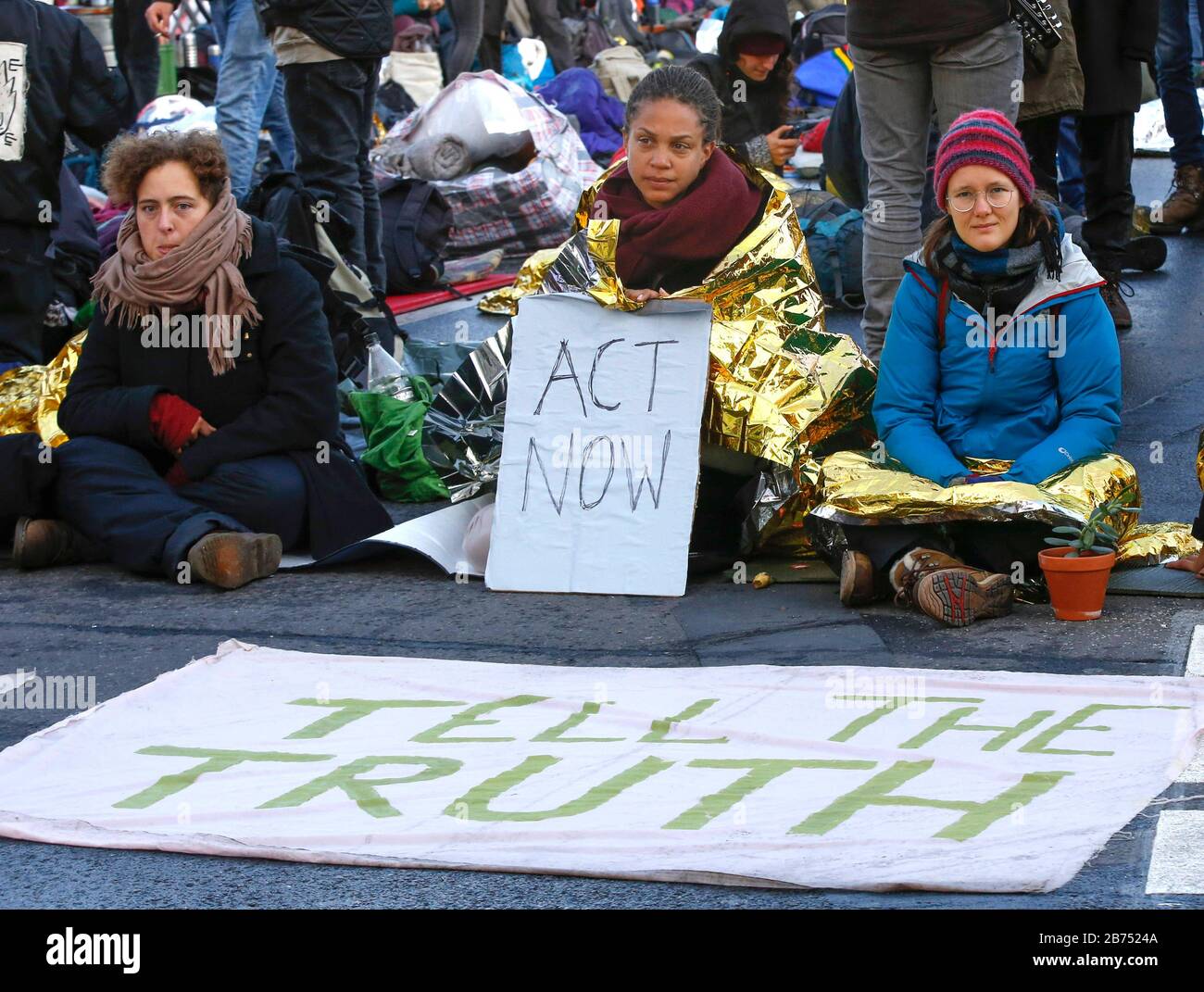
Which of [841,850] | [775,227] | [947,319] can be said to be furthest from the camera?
[775,227]

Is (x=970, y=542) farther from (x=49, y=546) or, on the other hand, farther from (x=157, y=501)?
(x=49, y=546)

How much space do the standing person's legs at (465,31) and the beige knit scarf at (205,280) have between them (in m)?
6.42

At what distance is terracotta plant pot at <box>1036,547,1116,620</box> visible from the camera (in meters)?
3.95

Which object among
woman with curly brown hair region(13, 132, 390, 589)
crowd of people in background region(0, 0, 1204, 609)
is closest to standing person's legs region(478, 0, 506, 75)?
crowd of people in background region(0, 0, 1204, 609)

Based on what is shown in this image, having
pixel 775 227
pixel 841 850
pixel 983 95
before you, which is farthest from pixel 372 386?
pixel 841 850

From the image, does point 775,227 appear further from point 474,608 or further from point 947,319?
point 474,608

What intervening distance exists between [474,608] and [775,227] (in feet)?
4.28

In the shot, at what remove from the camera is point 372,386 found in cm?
613

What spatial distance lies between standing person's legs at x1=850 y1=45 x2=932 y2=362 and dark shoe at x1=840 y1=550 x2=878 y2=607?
140 cm

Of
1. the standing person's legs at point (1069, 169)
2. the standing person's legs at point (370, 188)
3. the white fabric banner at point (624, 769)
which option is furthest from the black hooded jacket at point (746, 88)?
the white fabric banner at point (624, 769)

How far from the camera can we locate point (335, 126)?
6.71 meters

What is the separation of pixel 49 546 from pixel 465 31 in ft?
22.7

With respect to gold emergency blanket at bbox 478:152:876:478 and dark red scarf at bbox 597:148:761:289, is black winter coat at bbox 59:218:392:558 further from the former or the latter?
dark red scarf at bbox 597:148:761:289

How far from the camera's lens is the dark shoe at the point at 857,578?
419 centimetres
